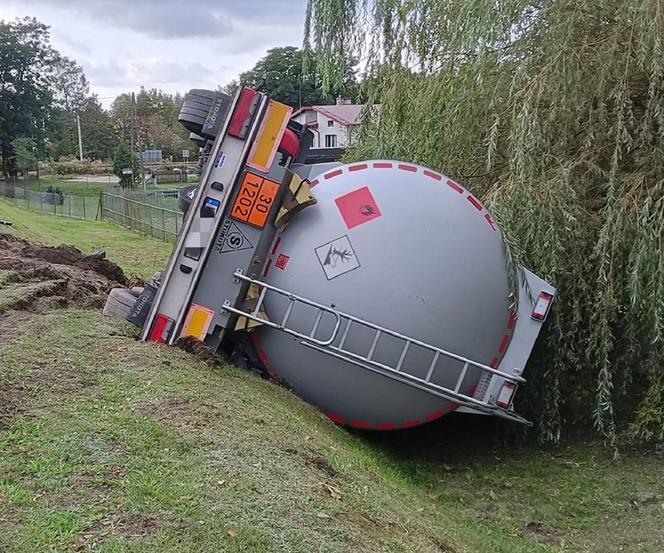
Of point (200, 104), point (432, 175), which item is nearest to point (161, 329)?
point (200, 104)

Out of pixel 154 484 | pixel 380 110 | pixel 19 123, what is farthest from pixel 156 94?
pixel 154 484

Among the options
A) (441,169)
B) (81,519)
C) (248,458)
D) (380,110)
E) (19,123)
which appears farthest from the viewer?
(19,123)

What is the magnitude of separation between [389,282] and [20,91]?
5414cm

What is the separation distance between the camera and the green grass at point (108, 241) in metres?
14.5

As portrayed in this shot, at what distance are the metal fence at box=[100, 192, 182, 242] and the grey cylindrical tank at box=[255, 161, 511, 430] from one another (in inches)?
564

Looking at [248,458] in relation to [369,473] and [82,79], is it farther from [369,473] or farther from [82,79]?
[82,79]

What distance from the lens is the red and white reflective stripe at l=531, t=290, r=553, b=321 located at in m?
5.65

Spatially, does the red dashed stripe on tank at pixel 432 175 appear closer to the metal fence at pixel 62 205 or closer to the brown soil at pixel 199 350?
the brown soil at pixel 199 350

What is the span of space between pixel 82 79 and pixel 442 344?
81.0 metres

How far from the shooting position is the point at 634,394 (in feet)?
20.7

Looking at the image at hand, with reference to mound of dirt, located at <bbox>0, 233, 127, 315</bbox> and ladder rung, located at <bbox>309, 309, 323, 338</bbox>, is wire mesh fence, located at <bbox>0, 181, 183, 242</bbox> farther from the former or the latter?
ladder rung, located at <bbox>309, 309, 323, 338</bbox>

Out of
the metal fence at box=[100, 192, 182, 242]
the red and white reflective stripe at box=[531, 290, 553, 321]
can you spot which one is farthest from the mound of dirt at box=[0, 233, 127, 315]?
the metal fence at box=[100, 192, 182, 242]

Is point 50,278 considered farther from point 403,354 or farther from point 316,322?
point 403,354

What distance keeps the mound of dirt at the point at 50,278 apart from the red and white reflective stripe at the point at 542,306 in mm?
4172
